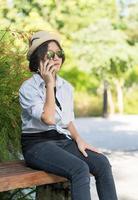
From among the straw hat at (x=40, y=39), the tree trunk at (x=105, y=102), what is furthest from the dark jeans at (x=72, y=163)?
the tree trunk at (x=105, y=102)

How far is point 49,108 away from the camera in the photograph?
3.74 meters

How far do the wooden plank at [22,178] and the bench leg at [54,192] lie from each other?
0.16 metres

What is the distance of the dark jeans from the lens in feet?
11.7

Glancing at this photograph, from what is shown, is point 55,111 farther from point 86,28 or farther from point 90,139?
point 86,28

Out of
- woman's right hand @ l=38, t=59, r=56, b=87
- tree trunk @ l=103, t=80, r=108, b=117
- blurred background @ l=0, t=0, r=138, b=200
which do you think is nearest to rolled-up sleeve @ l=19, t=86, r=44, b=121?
woman's right hand @ l=38, t=59, r=56, b=87

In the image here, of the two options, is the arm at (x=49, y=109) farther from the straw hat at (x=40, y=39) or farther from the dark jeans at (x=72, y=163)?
the straw hat at (x=40, y=39)

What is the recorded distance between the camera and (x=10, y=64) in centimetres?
461

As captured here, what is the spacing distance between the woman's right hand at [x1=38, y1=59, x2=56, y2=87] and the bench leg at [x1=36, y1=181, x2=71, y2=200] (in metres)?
0.71

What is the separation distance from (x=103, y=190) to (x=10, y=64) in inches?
54.7

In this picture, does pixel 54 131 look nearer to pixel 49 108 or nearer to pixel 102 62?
pixel 49 108

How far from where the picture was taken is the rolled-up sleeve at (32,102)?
148 inches

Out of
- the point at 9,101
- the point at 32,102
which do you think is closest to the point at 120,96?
the point at 9,101

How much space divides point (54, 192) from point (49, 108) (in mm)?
670

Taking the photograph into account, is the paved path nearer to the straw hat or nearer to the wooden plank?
the wooden plank
